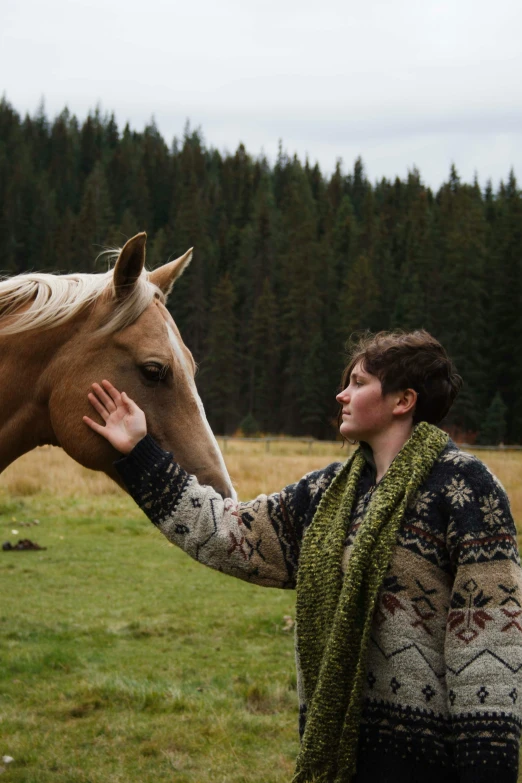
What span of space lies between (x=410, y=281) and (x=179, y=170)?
3859 centimetres

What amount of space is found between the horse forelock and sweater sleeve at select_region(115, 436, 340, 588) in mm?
510

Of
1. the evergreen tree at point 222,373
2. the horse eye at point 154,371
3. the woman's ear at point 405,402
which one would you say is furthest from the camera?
the evergreen tree at point 222,373

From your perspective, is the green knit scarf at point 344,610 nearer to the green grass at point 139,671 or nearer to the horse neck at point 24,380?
the horse neck at point 24,380

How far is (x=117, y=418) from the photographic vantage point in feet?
7.98

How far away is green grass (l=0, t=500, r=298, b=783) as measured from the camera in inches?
163

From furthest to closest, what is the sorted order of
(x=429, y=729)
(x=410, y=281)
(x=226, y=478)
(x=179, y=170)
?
(x=179, y=170)
(x=410, y=281)
(x=226, y=478)
(x=429, y=729)

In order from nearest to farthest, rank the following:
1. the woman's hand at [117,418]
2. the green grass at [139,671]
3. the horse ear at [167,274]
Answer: the woman's hand at [117,418] → the horse ear at [167,274] → the green grass at [139,671]

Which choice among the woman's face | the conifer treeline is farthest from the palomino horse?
the conifer treeline

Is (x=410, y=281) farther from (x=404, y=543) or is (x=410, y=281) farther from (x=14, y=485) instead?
(x=404, y=543)

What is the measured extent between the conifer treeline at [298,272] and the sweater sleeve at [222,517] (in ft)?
129

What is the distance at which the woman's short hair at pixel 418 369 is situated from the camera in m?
2.13

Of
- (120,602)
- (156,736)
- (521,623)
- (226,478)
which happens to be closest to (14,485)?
(120,602)

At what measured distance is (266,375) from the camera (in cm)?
5166

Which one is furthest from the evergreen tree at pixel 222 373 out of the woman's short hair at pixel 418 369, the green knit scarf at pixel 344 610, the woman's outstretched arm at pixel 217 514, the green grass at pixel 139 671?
the green knit scarf at pixel 344 610
